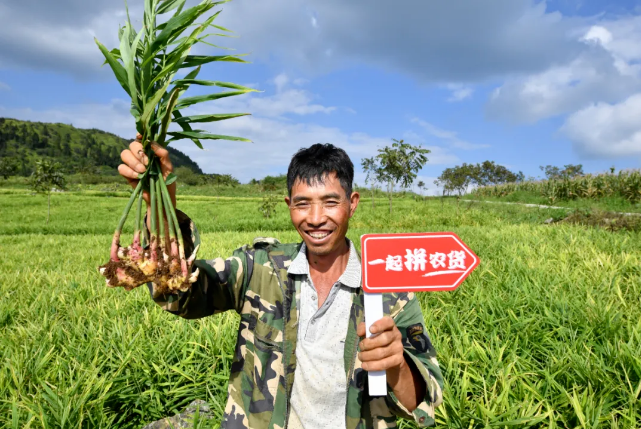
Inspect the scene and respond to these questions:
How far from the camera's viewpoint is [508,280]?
13.3ft

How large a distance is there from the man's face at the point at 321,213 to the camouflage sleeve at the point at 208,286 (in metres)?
0.33

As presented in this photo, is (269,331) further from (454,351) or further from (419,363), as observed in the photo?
(454,351)

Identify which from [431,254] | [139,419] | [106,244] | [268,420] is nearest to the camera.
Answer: [431,254]


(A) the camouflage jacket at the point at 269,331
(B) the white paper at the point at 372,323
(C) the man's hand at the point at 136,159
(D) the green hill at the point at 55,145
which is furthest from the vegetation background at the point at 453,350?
(D) the green hill at the point at 55,145

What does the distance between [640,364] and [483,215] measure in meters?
11.7

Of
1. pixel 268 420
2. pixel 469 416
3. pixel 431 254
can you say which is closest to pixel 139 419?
pixel 268 420

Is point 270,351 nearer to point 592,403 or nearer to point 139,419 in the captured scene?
point 139,419

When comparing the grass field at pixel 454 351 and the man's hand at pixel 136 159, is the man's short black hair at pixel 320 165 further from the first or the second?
the grass field at pixel 454 351

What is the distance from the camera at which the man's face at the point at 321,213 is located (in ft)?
5.28

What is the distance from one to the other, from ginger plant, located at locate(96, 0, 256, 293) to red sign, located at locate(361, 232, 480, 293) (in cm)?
61

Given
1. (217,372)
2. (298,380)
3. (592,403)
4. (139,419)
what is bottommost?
(139,419)

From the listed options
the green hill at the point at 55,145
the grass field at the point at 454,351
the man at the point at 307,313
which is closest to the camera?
the man at the point at 307,313

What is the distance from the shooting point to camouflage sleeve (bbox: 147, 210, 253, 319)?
147 cm

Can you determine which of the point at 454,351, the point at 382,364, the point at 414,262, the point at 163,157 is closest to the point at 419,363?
the point at 382,364
